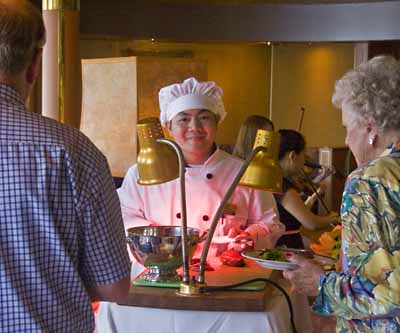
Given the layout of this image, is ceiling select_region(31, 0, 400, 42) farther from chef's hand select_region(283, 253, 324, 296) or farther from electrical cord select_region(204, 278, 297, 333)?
chef's hand select_region(283, 253, 324, 296)

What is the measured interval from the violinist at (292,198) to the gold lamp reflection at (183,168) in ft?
4.06

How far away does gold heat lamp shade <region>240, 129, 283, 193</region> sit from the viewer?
2143 mm

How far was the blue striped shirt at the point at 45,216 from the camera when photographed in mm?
1224

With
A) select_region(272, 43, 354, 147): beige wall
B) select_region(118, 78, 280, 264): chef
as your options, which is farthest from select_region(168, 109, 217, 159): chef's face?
select_region(272, 43, 354, 147): beige wall

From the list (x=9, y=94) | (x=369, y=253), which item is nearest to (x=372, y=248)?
(x=369, y=253)

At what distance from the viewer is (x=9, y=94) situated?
4.08 feet

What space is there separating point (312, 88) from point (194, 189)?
6.07 m

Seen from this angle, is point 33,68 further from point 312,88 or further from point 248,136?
point 312,88

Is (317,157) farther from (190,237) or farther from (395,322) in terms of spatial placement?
(395,322)

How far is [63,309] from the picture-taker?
1283 millimetres

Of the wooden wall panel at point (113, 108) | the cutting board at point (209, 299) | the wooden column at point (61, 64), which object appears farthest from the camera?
the wooden wall panel at point (113, 108)

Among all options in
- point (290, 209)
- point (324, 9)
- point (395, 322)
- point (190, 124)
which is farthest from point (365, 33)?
point (395, 322)

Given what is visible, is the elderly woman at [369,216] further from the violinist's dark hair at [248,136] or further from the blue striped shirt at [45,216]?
the violinist's dark hair at [248,136]

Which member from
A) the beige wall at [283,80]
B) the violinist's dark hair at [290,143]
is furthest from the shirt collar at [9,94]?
the beige wall at [283,80]
